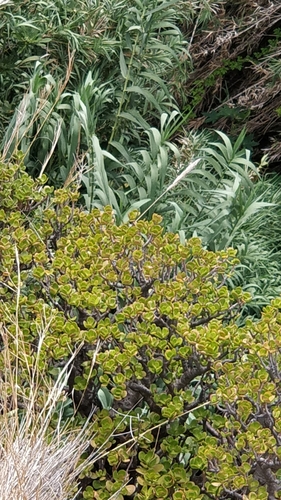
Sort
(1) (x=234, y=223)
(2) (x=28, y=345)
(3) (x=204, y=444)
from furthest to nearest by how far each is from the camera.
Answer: (1) (x=234, y=223)
(2) (x=28, y=345)
(3) (x=204, y=444)

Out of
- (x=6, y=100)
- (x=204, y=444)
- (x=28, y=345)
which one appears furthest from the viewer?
(x=6, y=100)

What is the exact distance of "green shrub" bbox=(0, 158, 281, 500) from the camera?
170 cm

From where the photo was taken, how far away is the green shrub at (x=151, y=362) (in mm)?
1695

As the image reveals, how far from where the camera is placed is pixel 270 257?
380 centimetres

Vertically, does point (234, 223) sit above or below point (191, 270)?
below

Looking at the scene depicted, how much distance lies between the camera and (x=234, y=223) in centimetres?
316

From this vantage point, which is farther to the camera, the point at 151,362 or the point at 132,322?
the point at 132,322

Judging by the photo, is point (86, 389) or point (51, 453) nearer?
point (51, 453)

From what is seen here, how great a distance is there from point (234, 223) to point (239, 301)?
1.19 meters

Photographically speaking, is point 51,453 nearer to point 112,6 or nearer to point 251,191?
point 251,191

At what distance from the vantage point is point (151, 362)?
5.86 ft

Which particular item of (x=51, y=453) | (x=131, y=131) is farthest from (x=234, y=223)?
(x=51, y=453)

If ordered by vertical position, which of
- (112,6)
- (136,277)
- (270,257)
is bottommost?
(270,257)

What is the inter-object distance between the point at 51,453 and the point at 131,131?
253 cm
